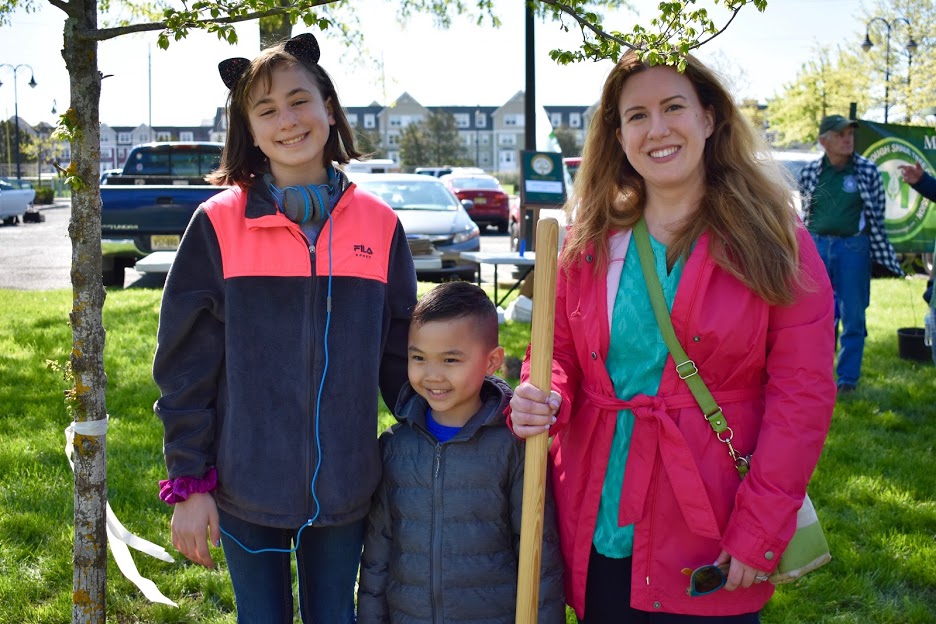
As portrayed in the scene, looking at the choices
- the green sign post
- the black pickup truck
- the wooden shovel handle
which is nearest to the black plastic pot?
the green sign post

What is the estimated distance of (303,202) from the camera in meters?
2.21

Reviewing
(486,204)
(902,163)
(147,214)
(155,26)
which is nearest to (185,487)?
(155,26)

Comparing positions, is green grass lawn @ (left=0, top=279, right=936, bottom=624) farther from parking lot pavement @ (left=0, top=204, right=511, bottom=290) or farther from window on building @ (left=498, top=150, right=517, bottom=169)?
window on building @ (left=498, top=150, right=517, bottom=169)

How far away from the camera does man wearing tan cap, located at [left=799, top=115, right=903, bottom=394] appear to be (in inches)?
265

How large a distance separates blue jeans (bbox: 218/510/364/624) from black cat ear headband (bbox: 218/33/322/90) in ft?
3.74

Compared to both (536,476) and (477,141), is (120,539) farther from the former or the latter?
(477,141)

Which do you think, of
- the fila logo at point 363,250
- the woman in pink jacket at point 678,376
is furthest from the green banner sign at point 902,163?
the fila logo at point 363,250

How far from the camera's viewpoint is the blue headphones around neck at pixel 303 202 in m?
2.21

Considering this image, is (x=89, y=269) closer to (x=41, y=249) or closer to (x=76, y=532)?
(x=76, y=532)

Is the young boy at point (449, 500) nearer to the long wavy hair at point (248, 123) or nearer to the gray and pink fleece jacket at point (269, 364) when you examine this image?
the gray and pink fleece jacket at point (269, 364)

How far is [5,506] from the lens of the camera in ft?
13.6

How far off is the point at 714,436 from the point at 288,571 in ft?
3.89

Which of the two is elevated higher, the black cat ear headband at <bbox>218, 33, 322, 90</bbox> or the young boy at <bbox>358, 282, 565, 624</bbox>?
the black cat ear headband at <bbox>218, 33, 322, 90</bbox>

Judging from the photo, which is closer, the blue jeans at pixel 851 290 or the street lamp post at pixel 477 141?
the blue jeans at pixel 851 290
